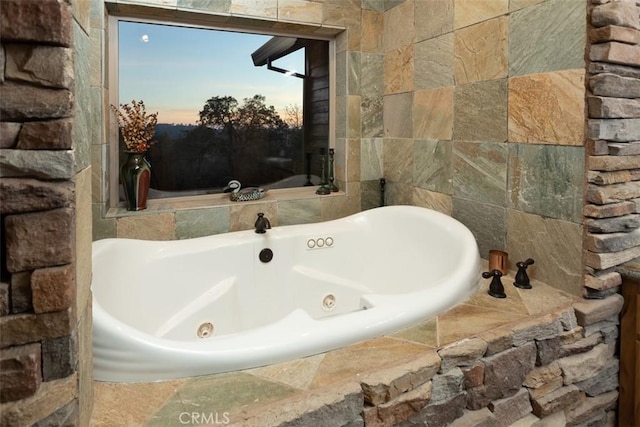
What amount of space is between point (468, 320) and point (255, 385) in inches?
32.3

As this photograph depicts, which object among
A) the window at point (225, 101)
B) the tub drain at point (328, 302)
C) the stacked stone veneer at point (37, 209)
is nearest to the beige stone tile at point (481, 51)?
the window at point (225, 101)

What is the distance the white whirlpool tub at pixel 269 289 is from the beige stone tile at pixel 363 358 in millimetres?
38

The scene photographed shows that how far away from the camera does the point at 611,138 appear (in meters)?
1.72

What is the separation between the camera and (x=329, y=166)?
3.02 meters

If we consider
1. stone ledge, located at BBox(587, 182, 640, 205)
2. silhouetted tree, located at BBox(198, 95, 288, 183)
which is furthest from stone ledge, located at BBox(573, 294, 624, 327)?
silhouetted tree, located at BBox(198, 95, 288, 183)

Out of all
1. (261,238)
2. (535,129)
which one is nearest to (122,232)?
(261,238)

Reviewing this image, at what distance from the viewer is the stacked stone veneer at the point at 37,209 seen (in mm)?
807

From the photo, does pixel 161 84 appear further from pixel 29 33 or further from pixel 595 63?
pixel 595 63

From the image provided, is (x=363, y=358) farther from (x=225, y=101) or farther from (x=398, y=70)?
(x=398, y=70)

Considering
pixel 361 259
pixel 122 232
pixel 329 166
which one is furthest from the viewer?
pixel 329 166

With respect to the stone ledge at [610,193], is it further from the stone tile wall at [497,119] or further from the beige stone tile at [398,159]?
the beige stone tile at [398,159]

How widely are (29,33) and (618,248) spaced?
2.04 m

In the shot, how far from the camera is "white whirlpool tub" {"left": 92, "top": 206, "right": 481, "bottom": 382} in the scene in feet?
4.10

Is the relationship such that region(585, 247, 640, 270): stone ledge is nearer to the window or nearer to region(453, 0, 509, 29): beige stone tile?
region(453, 0, 509, 29): beige stone tile
